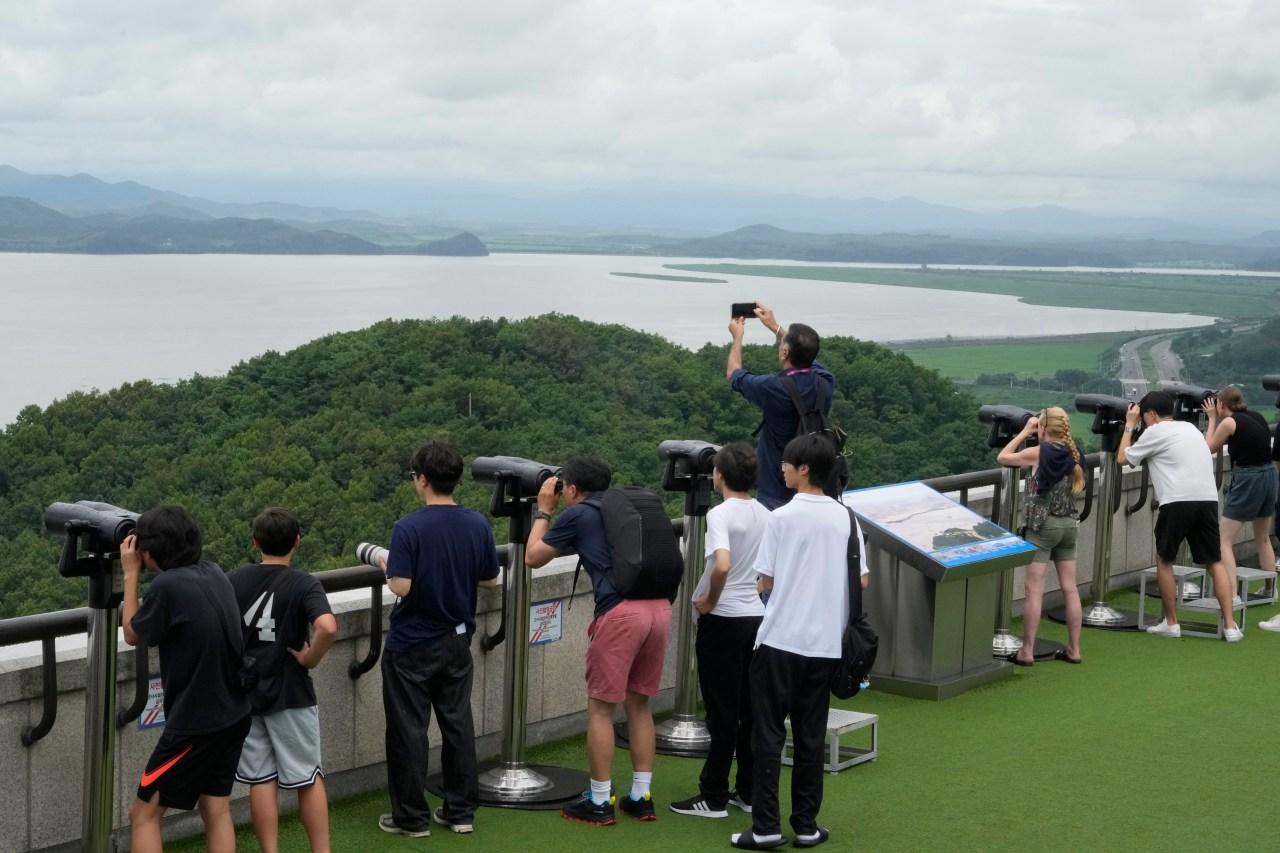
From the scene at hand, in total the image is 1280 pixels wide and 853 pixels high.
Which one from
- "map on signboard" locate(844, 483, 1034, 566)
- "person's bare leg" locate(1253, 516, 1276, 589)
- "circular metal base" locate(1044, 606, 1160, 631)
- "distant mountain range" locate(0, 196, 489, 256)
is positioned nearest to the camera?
"map on signboard" locate(844, 483, 1034, 566)

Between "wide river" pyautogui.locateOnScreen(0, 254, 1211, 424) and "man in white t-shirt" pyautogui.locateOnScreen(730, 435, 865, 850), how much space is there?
194 feet

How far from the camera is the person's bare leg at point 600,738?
6.56 meters

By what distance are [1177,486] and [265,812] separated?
704cm

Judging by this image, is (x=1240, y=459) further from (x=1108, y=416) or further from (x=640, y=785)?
(x=640, y=785)

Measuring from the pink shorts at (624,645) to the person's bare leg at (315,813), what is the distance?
1297mm

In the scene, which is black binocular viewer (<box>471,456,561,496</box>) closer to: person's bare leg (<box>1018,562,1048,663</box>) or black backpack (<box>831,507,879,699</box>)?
black backpack (<box>831,507,879,699</box>)

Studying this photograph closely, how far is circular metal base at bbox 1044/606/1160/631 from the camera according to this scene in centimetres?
1112

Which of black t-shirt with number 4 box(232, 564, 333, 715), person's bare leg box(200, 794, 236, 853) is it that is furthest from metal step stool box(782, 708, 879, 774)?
person's bare leg box(200, 794, 236, 853)

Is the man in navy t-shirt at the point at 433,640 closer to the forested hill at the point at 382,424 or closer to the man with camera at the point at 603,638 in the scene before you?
the man with camera at the point at 603,638

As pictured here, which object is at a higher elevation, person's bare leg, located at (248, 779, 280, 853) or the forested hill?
person's bare leg, located at (248, 779, 280, 853)

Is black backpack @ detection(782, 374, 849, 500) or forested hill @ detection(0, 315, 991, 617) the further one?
forested hill @ detection(0, 315, 991, 617)

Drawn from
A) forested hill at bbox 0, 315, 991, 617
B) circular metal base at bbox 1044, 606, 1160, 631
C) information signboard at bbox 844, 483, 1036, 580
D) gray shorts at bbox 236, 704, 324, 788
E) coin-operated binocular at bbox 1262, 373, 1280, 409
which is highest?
coin-operated binocular at bbox 1262, 373, 1280, 409

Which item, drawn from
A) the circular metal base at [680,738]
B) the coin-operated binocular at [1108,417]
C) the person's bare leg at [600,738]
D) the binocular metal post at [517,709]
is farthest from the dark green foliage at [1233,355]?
the person's bare leg at [600,738]

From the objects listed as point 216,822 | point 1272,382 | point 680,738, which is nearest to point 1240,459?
point 1272,382
